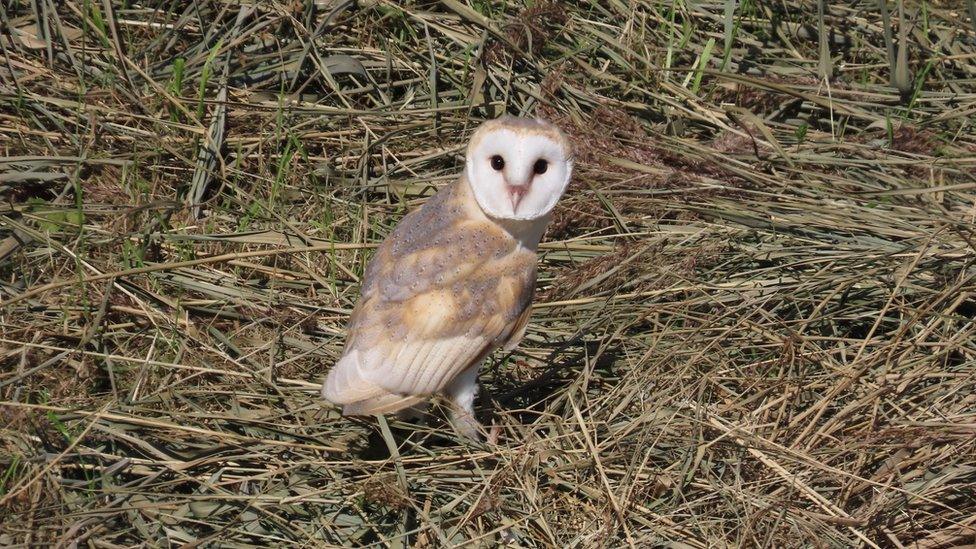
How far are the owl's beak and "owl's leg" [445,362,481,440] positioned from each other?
0.51 m

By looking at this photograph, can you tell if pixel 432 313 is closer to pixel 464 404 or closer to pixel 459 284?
pixel 459 284

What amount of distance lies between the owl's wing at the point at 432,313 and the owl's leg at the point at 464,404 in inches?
3.9

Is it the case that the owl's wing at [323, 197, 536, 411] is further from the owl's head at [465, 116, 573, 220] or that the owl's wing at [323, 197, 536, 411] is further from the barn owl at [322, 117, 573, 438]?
the owl's head at [465, 116, 573, 220]

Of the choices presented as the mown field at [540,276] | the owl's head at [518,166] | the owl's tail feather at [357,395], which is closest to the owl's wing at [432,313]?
the owl's tail feather at [357,395]

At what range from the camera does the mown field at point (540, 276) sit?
2986 mm

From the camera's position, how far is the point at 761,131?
4445mm

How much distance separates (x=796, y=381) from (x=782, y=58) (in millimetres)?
2108

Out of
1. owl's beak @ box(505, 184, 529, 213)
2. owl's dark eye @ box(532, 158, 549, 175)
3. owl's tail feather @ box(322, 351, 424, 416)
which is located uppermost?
owl's dark eye @ box(532, 158, 549, 175)

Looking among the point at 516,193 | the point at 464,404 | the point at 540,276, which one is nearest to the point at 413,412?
the point at 464,404

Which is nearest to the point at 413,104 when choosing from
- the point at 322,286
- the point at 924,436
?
the point at 322,286

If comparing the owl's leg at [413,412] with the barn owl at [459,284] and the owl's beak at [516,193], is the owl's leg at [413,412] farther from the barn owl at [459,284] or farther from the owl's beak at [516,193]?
the owl's beak at [516,193]

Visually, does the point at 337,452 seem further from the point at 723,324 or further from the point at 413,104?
the point at 413,104

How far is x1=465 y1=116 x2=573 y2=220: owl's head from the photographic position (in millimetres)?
2918

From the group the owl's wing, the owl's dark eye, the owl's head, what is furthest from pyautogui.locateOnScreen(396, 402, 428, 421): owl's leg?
the owl's dark eye
